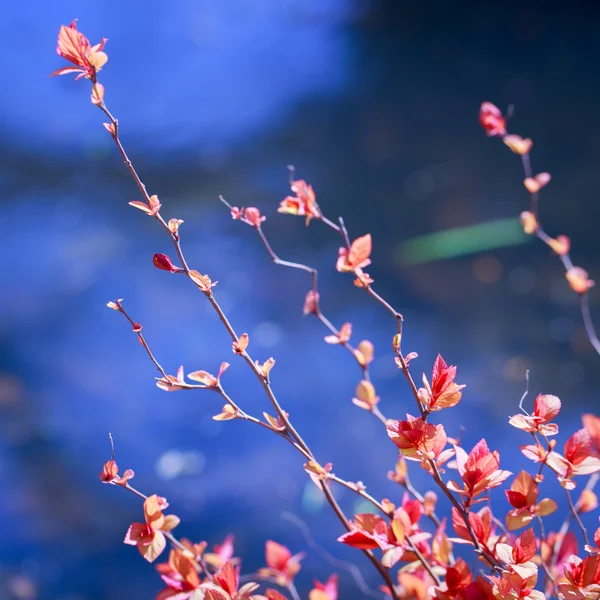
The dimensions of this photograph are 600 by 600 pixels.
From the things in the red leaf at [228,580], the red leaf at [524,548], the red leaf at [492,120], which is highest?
the red leaf at [492,120]

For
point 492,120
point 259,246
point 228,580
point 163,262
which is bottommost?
point 228,580

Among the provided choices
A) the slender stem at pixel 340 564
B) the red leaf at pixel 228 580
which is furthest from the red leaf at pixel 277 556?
the red leaf at pixel 228 580

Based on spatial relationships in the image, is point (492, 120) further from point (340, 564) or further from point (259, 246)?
point (259, 246)

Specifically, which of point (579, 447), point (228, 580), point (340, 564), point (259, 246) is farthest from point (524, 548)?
point (259, 246)

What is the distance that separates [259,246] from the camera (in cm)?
178

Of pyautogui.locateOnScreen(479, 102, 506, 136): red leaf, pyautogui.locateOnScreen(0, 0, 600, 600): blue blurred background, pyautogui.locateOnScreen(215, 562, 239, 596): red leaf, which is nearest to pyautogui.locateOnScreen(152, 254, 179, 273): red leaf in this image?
pyautogui.locateOnScreen(215, 562, 239, 596): red leaf

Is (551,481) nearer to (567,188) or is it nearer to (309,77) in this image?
(567,188)

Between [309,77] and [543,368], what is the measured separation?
131 centimetres

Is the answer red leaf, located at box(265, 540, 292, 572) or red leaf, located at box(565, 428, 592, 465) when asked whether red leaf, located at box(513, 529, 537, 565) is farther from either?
red leaf, located at box(265, 540, 292, 572)

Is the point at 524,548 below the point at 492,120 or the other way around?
below

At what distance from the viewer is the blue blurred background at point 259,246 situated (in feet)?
3.91

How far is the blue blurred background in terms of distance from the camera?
1192 mm

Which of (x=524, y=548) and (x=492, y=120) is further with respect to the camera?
(x=492, y=120)

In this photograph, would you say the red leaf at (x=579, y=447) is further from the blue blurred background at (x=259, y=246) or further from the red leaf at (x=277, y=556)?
the blue blurred background at (x=259, y=246)
